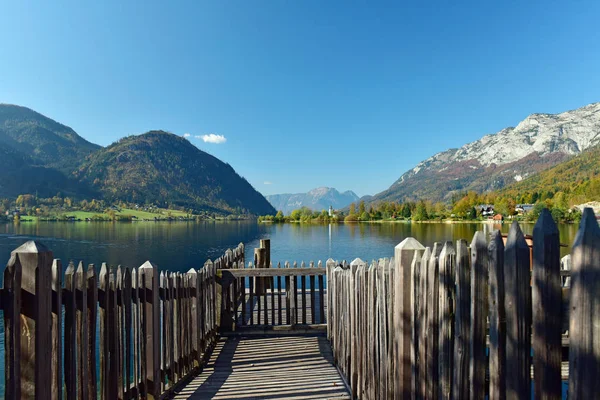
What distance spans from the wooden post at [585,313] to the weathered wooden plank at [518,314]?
213 millimetres

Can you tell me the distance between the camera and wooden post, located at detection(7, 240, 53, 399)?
2047mm

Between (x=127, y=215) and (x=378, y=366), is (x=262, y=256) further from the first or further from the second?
(x=127, y=215)

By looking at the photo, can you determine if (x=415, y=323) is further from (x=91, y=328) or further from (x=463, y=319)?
(x=91, y=328)

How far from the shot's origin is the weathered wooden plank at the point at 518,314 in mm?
1405

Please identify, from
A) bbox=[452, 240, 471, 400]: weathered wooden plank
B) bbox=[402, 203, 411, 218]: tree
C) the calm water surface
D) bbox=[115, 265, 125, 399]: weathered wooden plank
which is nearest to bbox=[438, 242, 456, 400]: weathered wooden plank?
bbox=[452, 240, 471, 400]: weathered wooden plank

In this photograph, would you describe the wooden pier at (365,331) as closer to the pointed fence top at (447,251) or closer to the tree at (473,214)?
the pointed fence top at (447,251)

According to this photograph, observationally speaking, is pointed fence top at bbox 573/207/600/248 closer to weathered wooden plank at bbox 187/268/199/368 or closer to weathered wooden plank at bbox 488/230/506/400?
weathered wooden plank at bbox 488/230/506/400

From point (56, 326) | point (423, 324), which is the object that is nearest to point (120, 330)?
point (56, 326)

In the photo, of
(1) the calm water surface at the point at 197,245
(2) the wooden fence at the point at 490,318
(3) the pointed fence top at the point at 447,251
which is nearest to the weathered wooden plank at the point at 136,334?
(2) the wooden fence at the point at 490,318

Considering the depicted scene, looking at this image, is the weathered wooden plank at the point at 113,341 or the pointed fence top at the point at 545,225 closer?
the pointed fence top at the point at 545,225

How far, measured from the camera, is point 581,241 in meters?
1.17

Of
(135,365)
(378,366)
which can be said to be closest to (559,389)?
(378,366)

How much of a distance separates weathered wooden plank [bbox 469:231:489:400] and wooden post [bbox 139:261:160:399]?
3.14 meters

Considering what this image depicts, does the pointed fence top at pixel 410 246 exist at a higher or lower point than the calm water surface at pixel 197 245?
higher
